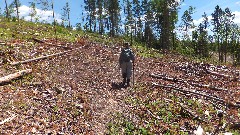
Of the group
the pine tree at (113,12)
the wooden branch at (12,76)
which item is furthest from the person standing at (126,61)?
the pine tree at (113,12)

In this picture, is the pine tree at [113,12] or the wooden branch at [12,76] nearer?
the wooden branch at [12,76]

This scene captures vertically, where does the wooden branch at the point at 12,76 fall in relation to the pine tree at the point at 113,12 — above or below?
below

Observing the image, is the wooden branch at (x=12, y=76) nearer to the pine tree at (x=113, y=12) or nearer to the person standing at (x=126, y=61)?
the person standing at (x=126, y=61)

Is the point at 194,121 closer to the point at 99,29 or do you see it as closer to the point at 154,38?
the point at 154,38

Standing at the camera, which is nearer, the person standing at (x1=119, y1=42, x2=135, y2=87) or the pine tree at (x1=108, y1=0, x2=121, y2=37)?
the person standing at (x1=119, y1=42, x2=135, y2=87)

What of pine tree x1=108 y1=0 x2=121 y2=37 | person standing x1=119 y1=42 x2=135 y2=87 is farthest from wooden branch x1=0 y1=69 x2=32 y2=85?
pine tree x1=108 y1=0 x2=121 y2=37

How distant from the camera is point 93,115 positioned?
34.9 feet

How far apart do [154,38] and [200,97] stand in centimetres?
6407

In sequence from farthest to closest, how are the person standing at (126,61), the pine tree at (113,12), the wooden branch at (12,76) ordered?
the pine tree at (113,12)
the person standing at (126,61)
the wooden branch at (12,76)

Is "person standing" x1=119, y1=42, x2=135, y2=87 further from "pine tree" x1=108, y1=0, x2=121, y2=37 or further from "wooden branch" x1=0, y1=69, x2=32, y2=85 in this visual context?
"pine tree" x1=108, y1=0, x2=121, y2=37

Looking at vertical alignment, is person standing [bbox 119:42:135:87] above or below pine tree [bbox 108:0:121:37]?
below

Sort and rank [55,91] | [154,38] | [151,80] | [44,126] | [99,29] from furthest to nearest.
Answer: [99,29]
[154,38]
[151,80]
[55,91]
[44,126]

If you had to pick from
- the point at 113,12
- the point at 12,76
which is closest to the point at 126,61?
the point at 12,76

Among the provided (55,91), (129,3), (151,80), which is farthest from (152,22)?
(55,91)
